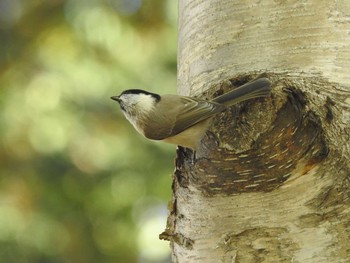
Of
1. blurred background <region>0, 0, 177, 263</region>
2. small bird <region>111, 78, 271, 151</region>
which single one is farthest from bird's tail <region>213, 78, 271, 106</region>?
blurred background <region>0, 0, 177, 263</region>

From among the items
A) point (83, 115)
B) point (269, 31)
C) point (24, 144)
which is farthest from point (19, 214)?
point (269, 31)

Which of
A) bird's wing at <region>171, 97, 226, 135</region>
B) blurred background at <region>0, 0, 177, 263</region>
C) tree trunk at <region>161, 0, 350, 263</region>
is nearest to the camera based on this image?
tree trunk at <region>161, 0, 350, 263</region>

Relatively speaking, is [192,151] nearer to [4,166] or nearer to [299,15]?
[299,15]

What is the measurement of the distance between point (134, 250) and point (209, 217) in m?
1.89

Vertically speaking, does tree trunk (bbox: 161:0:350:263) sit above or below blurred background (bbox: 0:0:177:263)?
below

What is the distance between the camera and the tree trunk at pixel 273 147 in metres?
1.10

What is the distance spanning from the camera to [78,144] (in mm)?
2947

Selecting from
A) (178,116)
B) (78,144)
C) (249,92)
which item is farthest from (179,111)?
(78,144)

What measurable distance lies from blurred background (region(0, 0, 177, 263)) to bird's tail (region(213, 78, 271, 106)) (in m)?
1.75

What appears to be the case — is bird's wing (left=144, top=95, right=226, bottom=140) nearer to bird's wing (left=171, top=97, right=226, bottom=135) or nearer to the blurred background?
bird's wing (left=171, top=97, right=226, bottom=135)

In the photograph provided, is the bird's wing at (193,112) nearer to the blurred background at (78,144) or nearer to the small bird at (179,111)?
the small bird at (179,111)

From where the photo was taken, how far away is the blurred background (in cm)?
290

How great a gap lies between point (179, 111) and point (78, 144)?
1.44 meters

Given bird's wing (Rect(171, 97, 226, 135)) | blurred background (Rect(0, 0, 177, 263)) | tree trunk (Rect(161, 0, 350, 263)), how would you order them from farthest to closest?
blurred background (Rect(0, 0, 177, 263)), bird's wing (Rect(171, 97, 226, 135)), tree trunk (Rect(161, 0, 350, 263))
